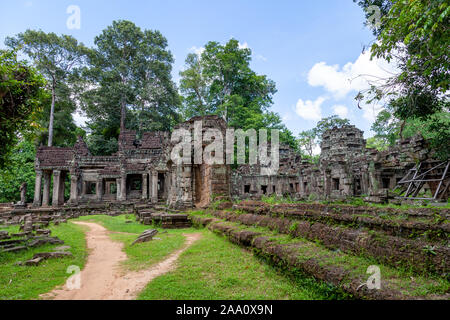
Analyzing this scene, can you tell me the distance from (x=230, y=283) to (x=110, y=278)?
6.63 feet

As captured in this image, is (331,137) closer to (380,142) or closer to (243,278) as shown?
(243,278)

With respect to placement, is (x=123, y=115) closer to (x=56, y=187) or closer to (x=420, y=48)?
(x=56, y=187)

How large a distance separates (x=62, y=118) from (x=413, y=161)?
37531 millimetres

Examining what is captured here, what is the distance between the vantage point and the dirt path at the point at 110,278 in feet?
10.7

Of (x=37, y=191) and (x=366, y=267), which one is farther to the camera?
(x=37, y=191)

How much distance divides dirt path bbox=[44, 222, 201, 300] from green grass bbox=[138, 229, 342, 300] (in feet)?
0.76

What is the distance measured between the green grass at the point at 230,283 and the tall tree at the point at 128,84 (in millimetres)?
28750

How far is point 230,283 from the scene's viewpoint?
3.35m

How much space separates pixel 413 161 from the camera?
35.3 ft

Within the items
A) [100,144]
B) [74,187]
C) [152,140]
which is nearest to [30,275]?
[74,187]

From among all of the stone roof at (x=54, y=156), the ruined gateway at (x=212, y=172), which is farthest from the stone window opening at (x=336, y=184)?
the stone roof at (x=54, y=156)

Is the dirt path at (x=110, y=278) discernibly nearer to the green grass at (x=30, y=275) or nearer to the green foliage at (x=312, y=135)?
the green grass at (x=30, y=275)

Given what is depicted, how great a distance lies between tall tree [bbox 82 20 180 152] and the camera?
3156 centimetres
